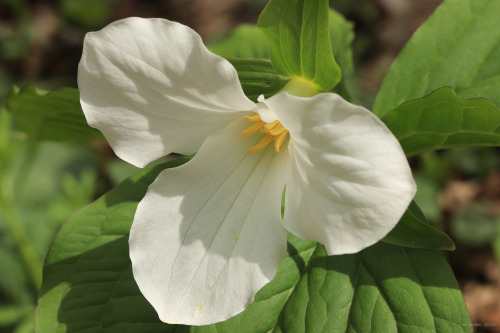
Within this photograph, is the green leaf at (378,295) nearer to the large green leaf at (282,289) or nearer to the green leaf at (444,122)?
the large green leaf at (282,289)

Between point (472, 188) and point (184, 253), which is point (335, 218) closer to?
point (184, 253)

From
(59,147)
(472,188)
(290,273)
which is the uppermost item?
(290,273)

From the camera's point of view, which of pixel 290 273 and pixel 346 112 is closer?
pixel 346 112

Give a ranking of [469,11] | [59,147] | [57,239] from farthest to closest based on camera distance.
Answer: [59,147], [469,11], [57,239]

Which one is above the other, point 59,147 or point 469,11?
point 469,11

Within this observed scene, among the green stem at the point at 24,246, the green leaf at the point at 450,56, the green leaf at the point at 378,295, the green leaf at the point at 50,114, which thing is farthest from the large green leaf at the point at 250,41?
the green stem at the point at 24,246

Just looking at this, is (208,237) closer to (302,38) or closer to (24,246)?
(302,38)

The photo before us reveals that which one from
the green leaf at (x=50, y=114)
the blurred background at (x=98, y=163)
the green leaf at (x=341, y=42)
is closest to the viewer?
the green leaf at (x=50, y=114)

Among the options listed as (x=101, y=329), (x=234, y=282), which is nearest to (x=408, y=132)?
(x=234, y=282)

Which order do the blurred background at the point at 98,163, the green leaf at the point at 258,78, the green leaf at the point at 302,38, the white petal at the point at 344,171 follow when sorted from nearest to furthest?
the white petal at the point at 344,171 < the green leaf at the point at 302,38 < the green leaf at the point at 258,78 < the blurred background at the point at 98,163
